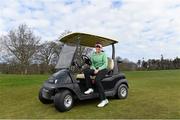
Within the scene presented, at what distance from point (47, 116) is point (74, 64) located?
1748 millimetres

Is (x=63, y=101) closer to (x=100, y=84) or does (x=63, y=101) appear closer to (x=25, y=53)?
(x=100, y=84)

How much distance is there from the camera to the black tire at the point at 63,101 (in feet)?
23.9

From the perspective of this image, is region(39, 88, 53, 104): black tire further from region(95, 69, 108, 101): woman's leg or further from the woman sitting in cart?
region(95, 69, 108, 101): woman's leg

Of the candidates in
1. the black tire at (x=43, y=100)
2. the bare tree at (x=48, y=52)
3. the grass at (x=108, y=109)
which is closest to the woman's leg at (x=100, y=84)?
the grass at (x=108, y=109)

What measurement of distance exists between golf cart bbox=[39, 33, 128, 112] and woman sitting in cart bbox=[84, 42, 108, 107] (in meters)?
0.16

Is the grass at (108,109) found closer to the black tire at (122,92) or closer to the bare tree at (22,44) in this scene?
the black tire at (122,92)

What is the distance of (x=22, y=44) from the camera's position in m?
41.8

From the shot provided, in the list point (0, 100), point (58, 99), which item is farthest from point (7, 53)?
point (58, 99)

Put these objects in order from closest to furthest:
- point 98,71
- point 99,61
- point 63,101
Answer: point 63,101 → point 98,71 → point 99,61

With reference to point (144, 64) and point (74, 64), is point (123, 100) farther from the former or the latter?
point (144, 64)

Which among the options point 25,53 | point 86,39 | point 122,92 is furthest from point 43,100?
point 25,53

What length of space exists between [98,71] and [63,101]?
1.35 m

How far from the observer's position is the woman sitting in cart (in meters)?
7.95

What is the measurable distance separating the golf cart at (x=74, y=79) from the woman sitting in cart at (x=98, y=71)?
0.16 metres
